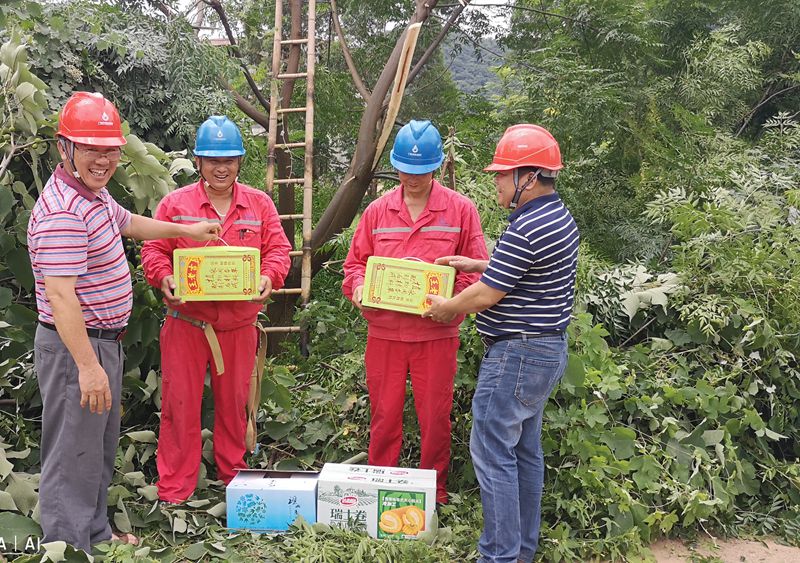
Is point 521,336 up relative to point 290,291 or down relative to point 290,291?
up

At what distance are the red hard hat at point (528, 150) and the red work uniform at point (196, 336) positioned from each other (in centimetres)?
148

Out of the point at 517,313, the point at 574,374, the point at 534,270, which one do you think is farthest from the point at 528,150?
the point at 574,374

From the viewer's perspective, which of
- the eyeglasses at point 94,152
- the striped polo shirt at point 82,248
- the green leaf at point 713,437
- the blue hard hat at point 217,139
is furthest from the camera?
the green leaf at point 713,437

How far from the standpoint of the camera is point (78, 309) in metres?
2.93

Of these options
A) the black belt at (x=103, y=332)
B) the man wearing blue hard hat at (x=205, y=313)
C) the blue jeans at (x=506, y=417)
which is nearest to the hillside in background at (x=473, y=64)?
the man wearing blue hard hat at (x=205, y=313)

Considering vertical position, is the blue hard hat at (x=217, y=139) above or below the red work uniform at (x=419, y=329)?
above

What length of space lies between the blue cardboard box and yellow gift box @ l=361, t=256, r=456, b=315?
3.32 ft

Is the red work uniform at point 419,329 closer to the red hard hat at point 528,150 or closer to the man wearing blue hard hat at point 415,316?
the man wearing blue hard hat at point 415,316

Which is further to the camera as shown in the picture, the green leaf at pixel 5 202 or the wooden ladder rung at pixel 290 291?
the wooden ladder rung at pixel 290 291

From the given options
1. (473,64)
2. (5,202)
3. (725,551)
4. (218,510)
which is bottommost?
(725,551)

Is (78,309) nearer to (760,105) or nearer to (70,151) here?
(70,151)

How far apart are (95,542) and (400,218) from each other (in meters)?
2.17

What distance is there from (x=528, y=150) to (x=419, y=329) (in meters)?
1.18

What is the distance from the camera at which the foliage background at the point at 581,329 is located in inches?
149
